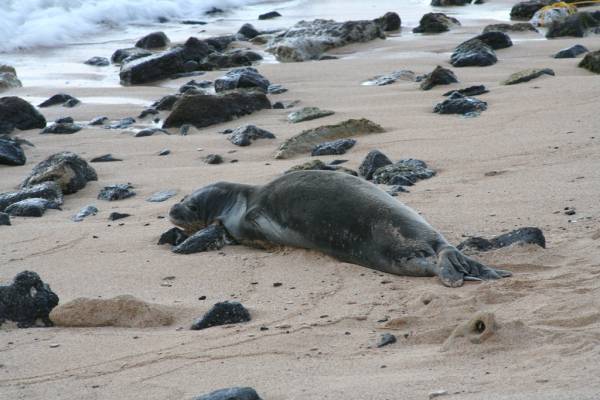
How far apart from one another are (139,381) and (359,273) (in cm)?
154

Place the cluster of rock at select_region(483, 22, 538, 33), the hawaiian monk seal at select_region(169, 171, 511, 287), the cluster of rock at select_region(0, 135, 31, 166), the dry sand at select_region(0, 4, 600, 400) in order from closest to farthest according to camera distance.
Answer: the dry sand at select_region(0, 4, 600, 400) → the hawaiian monk seal at select_region(169, 171, 511, 287) → the cluster of rock at select_region(0, 135, 31, 166) → the cluster of rock at select_region(483, 22, 538, 33)

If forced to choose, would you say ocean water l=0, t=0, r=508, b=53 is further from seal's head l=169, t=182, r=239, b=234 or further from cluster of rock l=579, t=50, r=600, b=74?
seal's head l=169, t=182, r=239, b=234

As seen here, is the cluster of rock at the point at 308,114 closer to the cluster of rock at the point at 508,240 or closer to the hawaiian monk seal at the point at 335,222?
the hawaiian monk seal at the point at 335,222

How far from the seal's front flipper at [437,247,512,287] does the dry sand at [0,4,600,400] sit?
0.08 m

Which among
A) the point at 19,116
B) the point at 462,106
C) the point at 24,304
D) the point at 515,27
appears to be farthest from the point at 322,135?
the point at 515,27

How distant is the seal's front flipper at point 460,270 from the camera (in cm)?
419

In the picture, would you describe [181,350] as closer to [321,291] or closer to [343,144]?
[321,291]

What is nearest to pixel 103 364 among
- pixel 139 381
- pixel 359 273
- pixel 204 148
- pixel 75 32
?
pixel 139 381

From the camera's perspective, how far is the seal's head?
18.9 feet

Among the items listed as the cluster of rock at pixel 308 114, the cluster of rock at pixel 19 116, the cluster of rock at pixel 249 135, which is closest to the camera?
the cluster of rock at pixel 249 135

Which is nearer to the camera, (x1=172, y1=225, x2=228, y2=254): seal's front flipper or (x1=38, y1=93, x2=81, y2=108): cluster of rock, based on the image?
(x1=172, y1=225, x2=228, y2=254): seal's front flipper

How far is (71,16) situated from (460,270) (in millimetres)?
14485

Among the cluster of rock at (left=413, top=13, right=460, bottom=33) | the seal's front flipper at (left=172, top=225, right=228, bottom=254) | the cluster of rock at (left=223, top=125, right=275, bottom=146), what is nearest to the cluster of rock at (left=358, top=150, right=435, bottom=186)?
the seal's front flipper at (left=172, top=225, right=228, bottom=254)

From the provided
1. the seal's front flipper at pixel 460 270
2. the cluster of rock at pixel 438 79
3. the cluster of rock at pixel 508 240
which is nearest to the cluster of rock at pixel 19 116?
the cluster of rock at pixel 438 79
